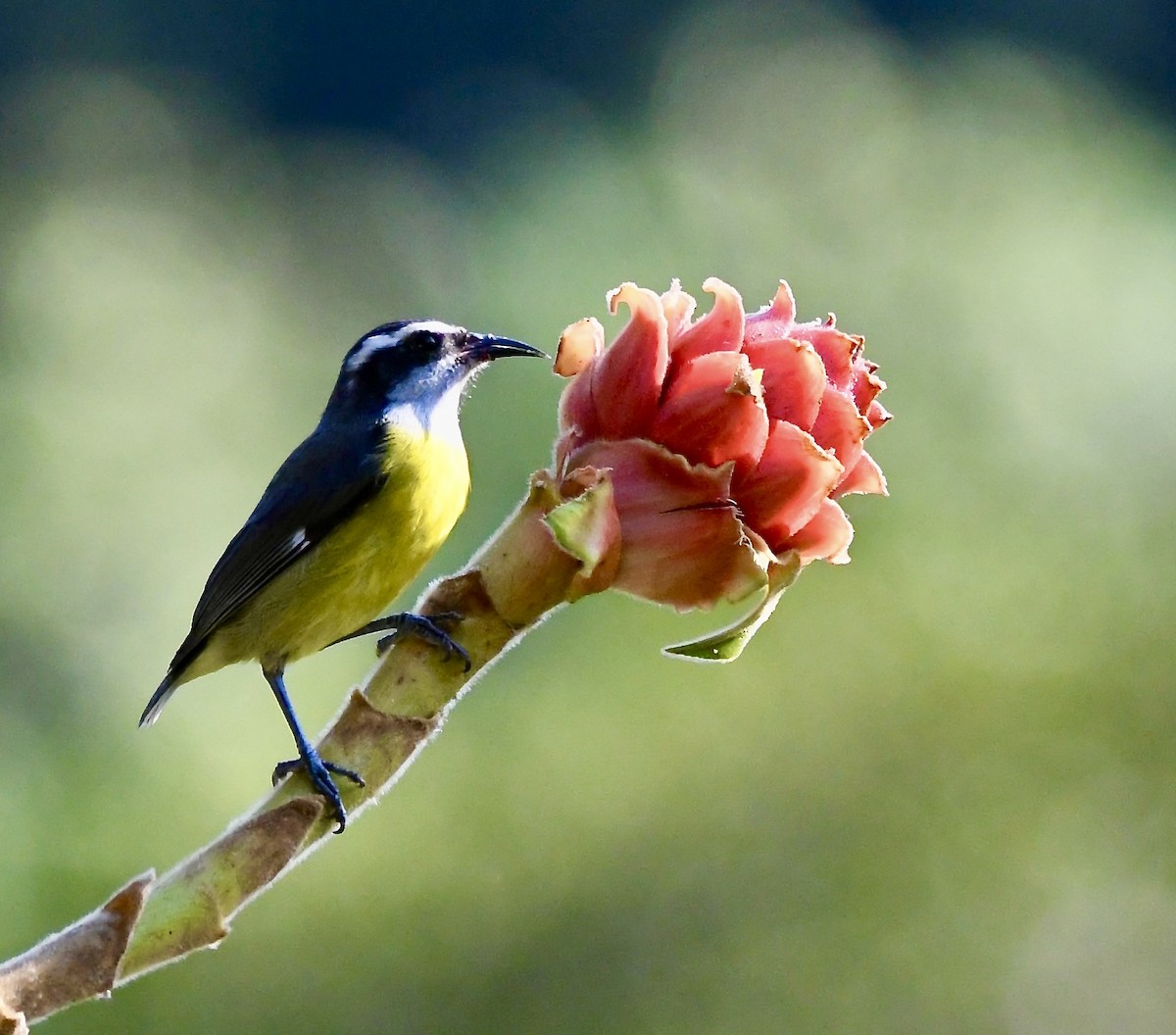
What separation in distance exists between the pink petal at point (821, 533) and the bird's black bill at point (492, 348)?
2.85ft

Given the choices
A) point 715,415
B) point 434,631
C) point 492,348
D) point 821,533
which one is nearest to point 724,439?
point 715,415

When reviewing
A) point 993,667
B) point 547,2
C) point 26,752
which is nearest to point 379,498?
point 26,752

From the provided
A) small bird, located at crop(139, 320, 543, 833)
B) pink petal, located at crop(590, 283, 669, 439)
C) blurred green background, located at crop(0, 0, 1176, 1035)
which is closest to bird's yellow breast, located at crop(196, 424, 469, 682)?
small bird, located at crop(139, 320, 543, 833)

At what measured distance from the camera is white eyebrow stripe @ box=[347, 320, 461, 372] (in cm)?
284

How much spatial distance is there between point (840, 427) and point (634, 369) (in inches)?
6.8

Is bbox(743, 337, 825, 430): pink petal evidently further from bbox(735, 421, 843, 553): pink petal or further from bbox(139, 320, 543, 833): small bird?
bbox(139, 320, 543, 833): small bird

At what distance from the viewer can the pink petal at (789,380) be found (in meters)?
1.29

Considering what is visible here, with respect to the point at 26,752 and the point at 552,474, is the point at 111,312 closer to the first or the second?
the point at 26,752

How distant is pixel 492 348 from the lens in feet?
8.43

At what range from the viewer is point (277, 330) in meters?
10.4

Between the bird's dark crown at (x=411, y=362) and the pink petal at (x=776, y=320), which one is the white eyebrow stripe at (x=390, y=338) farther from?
the pink petal at (x=776, y=320)

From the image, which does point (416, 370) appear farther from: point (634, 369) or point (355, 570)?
point (634, 369)

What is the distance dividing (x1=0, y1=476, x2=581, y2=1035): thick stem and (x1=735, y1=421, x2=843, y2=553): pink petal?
0.16m

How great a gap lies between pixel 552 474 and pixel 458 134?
19334mm
